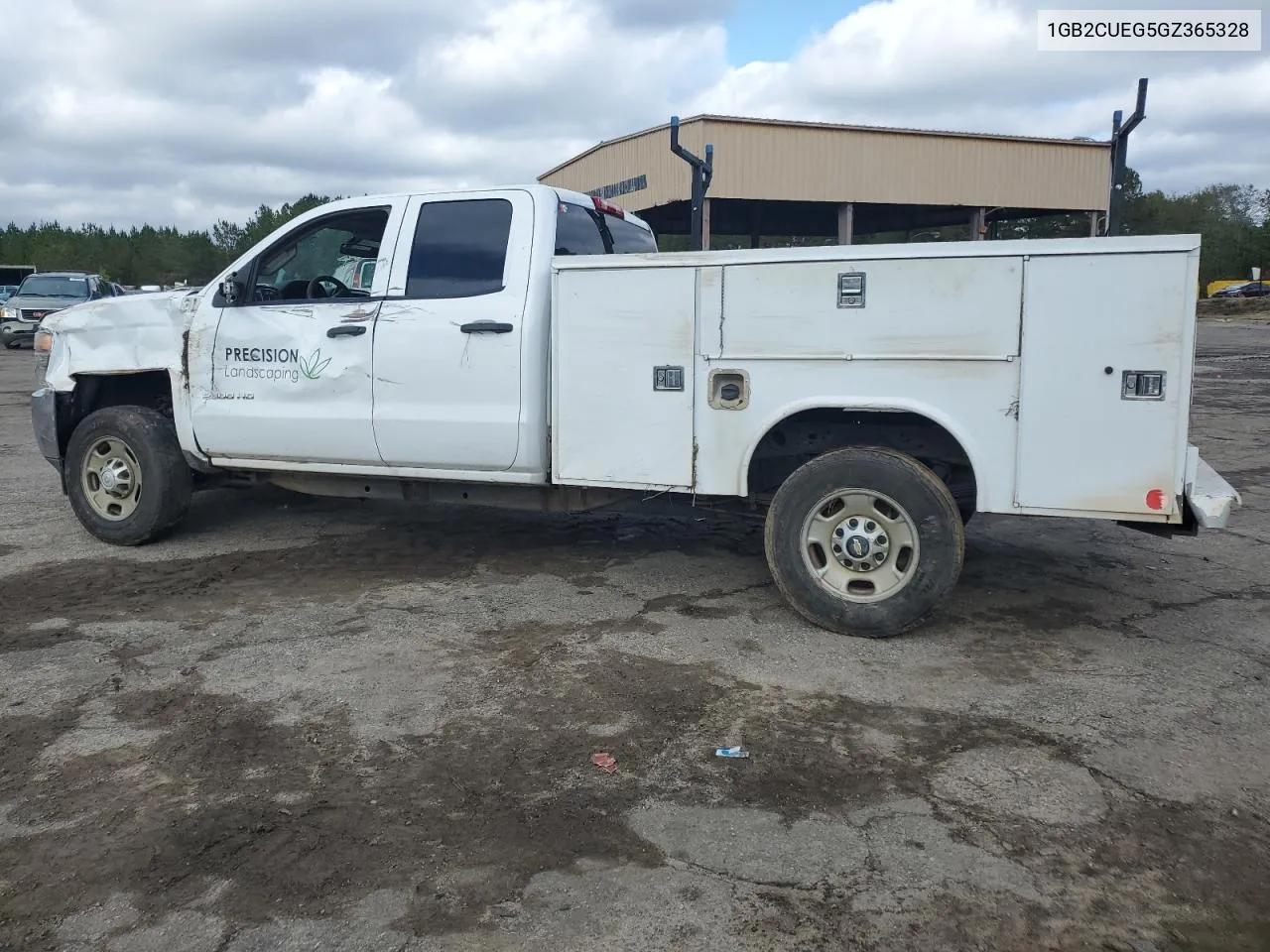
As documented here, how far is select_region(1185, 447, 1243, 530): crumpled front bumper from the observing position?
176 inches

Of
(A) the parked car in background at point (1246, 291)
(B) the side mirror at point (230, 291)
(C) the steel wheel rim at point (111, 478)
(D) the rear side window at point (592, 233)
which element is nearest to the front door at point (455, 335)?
(D) the rear side window at point (592, 233)

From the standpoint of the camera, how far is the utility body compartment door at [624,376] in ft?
16.9

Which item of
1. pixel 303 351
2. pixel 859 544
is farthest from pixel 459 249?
pixel 859 544

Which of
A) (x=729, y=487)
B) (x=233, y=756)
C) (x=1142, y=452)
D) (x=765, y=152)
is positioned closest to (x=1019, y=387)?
(x=1142, y=452)

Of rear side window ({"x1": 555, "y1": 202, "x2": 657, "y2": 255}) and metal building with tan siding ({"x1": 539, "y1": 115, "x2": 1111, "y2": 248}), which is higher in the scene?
metal building with tan siding ({"x1": 539, "y1": 115, "x2": 1111, "y2": 248})

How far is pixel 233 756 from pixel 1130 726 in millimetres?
3327

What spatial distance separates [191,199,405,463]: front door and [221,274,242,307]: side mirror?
4 cm

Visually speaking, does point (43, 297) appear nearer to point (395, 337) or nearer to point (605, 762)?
point (395, 337)

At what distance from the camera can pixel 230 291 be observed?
20.6 feet

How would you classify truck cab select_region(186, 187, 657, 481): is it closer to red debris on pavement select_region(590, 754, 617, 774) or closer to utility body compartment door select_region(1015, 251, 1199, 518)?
red debris on pavement select_region(590, 754, 617, 774)

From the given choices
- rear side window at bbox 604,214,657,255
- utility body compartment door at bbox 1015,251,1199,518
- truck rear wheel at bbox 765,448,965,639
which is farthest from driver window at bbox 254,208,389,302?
utility body compartment door at bbox 1015,251,1199,518

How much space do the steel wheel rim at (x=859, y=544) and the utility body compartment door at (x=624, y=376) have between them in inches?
27.4

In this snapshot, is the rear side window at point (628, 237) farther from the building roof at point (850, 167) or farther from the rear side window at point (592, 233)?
the building roof at point (850, 167)

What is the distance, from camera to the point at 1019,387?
15.1ft
